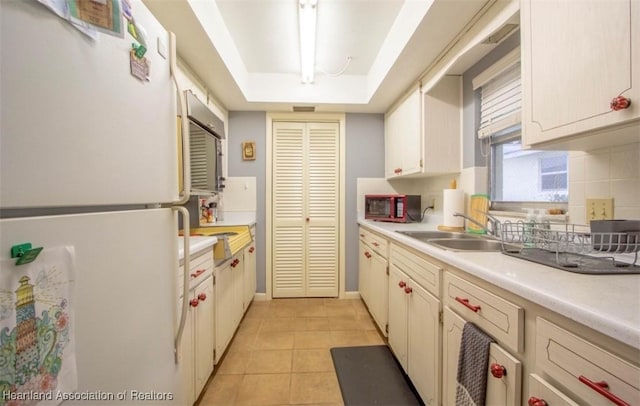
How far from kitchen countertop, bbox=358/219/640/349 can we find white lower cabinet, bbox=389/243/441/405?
416 mm

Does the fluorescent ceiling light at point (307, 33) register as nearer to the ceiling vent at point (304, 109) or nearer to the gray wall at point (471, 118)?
the ceiling vent at point (304, 109)

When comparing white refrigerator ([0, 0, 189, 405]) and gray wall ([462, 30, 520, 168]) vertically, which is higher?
gray wall ([462, 30, 520, 168])

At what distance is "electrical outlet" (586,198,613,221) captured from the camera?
1082 mm

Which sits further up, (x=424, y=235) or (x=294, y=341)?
(x=424, y=235)

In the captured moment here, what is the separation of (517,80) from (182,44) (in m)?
2.11

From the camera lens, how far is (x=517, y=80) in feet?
5.22

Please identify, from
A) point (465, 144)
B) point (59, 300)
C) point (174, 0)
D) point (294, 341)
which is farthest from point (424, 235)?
point (174, 0)

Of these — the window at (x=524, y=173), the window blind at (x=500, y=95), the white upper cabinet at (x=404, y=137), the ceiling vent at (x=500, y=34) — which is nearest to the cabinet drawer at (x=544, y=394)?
the window at (x=524, y=173)

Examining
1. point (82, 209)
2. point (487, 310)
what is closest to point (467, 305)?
point (487, 310)

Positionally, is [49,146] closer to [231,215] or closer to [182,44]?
[182,44]

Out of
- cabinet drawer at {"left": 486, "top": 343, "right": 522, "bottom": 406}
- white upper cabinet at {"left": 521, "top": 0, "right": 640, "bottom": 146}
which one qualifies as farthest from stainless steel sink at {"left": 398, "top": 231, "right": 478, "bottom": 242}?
cabinet drawer at {"left": 486, "top": 343, "right": 522, "bottom": 406}

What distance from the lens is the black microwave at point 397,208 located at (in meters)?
2.53

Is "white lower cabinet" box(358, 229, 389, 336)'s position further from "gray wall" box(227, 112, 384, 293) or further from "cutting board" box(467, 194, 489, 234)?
"cutting board" box(467, 194, 489, 234)

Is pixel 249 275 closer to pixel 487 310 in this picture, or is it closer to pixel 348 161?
pixel 348 161
